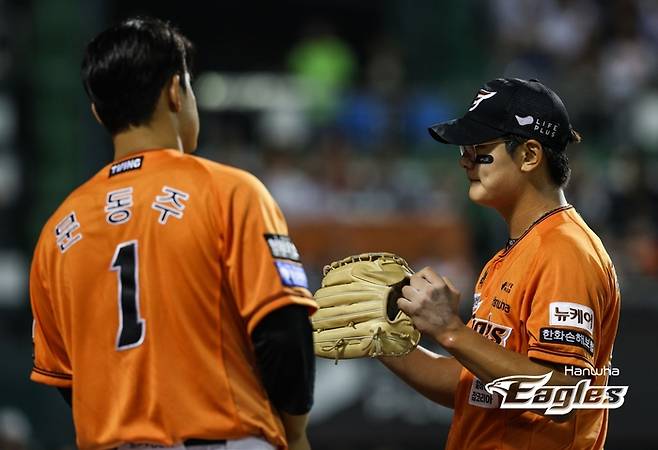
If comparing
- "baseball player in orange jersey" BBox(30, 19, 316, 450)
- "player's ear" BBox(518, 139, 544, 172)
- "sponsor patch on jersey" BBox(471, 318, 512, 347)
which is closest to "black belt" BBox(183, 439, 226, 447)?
"baseball player in orange jersey" BBox(30, 19, 316, 450)

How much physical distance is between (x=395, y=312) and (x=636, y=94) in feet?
22.5

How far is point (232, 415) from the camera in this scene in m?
3.09

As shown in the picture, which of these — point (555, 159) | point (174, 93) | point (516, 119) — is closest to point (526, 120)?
point (516, 119)

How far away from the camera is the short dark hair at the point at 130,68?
3.24 m

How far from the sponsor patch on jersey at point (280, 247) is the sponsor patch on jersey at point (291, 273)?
0.02 metres

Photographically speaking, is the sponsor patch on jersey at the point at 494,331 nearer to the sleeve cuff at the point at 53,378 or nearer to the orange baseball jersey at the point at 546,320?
the orange baseball jersey at the point at 546,320

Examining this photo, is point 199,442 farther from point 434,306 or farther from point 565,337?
point 565,337

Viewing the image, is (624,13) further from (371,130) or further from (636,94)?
(371,130)

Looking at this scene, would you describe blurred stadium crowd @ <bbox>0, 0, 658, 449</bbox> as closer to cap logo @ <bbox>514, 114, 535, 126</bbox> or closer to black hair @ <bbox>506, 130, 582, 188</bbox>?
black hair @ <bbox>506, 130, 582, 188</bbox>

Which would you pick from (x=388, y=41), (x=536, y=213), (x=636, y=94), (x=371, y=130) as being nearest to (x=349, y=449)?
(x=371, y=130)

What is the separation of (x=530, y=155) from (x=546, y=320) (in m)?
0.59

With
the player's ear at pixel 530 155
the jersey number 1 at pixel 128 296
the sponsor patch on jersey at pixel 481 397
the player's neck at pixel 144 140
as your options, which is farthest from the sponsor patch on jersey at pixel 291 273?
the player's ear at pixel 530 155

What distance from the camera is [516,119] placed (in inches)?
146

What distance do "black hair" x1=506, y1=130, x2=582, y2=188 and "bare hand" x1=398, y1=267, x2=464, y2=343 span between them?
537 millimetres
